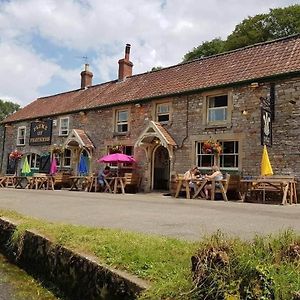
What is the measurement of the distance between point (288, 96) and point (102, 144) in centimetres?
1116

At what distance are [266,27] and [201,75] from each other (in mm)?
23689

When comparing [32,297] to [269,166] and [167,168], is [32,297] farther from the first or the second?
[167,168]

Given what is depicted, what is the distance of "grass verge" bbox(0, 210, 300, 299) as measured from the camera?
2.93 meters

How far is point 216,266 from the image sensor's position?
3.13 m

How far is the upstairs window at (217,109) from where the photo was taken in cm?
1696

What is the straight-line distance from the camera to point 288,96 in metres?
14.8

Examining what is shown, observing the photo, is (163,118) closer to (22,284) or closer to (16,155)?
(16,155)

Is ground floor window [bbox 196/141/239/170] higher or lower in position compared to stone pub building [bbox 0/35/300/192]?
lower

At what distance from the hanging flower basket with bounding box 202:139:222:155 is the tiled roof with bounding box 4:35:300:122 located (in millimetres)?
2598

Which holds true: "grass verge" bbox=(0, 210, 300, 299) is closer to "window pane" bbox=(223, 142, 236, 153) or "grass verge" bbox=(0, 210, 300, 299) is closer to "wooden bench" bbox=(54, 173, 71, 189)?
"window pane" bbox=(223, 142, 236, 153)

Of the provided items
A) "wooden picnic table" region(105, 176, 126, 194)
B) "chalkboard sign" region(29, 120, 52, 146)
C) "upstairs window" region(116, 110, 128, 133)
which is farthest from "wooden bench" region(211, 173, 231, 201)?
"chalkboard sign" region(29, 120, 52, 146)

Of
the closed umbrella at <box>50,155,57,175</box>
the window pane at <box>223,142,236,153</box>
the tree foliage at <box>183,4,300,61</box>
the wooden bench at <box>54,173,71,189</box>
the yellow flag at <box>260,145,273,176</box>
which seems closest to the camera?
the yellow flag at <box>260,145,273,176</box>

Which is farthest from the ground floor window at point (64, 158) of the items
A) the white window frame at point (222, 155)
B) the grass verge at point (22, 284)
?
the grass verge at point (22, 284)

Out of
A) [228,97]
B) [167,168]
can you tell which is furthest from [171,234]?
[167,168]
